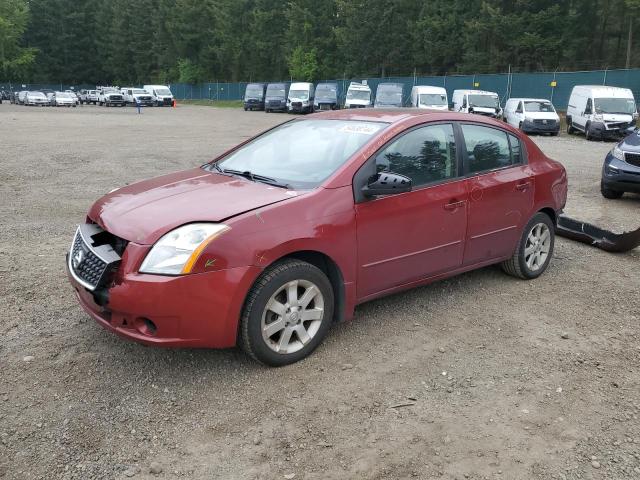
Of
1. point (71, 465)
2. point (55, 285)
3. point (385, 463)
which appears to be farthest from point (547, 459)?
point (55, 285)

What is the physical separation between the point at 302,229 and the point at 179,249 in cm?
78

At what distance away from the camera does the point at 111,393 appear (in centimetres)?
340

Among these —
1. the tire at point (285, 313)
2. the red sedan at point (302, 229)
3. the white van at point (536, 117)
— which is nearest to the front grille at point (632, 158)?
the red sedan at point (302, 229)

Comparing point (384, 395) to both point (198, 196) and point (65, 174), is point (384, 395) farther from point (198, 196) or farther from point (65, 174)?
point (65, 174)

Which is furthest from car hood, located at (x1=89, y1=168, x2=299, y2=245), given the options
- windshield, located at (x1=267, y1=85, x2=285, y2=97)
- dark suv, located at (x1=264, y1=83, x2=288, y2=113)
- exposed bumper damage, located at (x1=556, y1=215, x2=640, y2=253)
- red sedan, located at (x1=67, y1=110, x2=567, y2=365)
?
windshield, located at (x1=267, y1=85, x2=285, y2=97)

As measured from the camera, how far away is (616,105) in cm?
2272

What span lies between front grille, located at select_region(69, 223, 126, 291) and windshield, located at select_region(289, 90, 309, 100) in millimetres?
38498

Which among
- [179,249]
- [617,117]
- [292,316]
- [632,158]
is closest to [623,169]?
[632,158]

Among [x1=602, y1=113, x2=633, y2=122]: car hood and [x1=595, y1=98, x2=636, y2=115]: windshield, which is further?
[x1=595, y1=98, x2=636, y2=115]: windshield

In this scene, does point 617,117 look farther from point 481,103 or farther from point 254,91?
point 254,91

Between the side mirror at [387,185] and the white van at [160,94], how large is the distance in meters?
56.7

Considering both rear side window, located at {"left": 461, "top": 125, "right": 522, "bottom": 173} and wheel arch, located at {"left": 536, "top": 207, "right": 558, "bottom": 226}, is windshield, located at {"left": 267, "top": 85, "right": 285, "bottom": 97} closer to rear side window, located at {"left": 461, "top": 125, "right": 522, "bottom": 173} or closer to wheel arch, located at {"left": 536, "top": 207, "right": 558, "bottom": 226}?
wheel arch, located at {"left": 536, "top": 207, "right": 558, "bottom": 226}

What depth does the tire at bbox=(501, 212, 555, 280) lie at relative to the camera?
210 inches

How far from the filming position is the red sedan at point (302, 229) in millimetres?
3373
